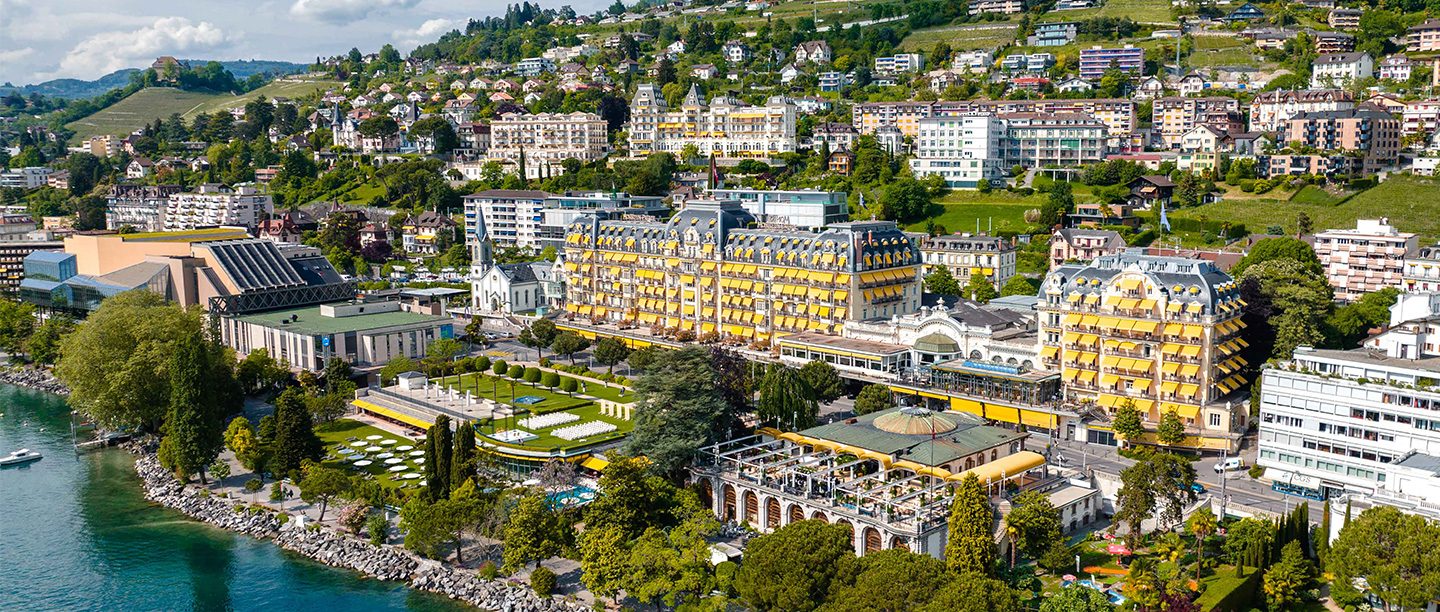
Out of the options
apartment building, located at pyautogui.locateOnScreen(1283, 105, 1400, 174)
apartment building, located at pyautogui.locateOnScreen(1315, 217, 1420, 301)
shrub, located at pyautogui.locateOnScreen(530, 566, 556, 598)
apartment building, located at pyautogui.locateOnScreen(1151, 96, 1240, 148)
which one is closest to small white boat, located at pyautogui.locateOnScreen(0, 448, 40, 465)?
shrub, located at pyautogui.locateOnScreen(530, 566, 556, 598)

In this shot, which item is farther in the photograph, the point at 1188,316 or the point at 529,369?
the point at 529,369

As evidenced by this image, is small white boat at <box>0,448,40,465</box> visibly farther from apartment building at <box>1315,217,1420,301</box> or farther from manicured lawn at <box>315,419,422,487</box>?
apartment building at <box>1315,217,1420,301</box>

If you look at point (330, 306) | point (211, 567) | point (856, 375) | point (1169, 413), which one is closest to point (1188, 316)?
point (1169, 413)

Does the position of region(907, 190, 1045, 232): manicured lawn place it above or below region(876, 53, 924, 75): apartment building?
below

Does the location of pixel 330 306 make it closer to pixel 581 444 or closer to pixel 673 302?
pixel 673 302

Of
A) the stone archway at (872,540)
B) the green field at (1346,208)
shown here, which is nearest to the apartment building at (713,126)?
the green field at (1346,208)

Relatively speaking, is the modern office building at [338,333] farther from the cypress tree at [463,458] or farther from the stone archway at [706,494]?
the stone archway at [706,494]

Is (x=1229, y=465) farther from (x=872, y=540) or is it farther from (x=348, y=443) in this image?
(x=348, y=443)
